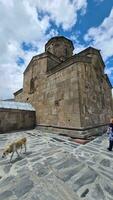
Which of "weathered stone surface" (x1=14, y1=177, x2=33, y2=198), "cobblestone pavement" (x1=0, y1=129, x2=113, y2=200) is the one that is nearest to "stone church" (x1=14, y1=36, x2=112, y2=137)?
"cobblestone pavement" (x1=0, y1=129, x2=113, y2=200)

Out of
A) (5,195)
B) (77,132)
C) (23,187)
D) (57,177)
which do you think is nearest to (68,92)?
(77,132)

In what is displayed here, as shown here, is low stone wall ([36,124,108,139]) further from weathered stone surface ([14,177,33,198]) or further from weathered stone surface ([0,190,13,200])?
weathered stone surface ([0,190,13,200])

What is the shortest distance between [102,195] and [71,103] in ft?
20.7

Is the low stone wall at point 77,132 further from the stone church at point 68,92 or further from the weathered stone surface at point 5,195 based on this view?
the weathered stone surface at point 5,195

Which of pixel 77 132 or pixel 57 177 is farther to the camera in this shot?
pixel 77 132

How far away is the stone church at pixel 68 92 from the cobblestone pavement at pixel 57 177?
11.2 ft

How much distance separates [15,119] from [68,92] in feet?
19.0

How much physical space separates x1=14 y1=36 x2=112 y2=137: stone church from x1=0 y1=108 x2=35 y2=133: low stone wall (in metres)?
0.85

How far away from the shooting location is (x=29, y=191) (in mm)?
2619

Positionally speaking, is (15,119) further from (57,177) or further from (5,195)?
(5,195)

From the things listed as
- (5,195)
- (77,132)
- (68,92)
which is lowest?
(5,195)

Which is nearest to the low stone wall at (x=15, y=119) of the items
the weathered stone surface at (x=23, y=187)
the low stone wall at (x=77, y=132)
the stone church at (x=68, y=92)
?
the stone church at (x=68, y=92)

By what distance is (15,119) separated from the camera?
1130 cm

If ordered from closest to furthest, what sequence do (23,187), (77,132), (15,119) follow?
(23,187) → (77,132) → (15,119)
